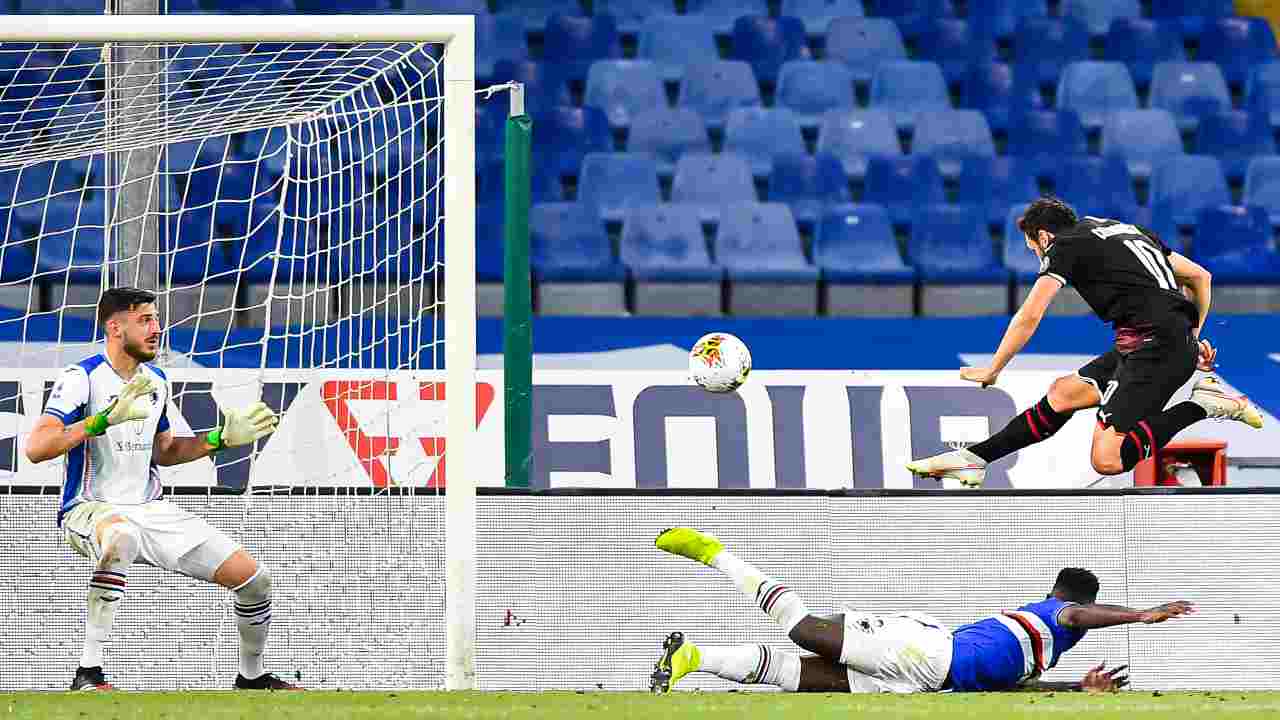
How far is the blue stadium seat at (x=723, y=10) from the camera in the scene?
13.3m

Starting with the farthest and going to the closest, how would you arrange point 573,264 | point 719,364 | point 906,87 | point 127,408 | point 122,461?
1. point 906,87
2. point 573,264
3. point 719,364
4. point 122,461
5. point 127,408

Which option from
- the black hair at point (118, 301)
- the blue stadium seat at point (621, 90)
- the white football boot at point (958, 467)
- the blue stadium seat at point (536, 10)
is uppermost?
the blue stadium seat at point (536, 10)

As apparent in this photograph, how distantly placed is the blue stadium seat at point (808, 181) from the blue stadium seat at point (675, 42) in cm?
131

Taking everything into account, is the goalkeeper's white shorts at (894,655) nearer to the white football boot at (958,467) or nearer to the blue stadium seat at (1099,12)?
the white football boot at (958,467)

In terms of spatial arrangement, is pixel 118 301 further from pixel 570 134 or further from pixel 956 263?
pixel 956 263

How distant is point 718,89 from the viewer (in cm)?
1268

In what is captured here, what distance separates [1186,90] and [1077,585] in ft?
24.4

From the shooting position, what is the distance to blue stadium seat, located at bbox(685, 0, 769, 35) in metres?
13.3

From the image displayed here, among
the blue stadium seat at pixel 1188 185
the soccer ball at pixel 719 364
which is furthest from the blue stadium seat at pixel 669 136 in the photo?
the soccer ball at pixel 719 364

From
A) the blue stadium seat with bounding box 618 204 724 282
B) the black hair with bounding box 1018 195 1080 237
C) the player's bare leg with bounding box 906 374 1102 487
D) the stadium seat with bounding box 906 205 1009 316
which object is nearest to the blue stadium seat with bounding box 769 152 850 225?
the stadium seat with bounding box 906 205 1009 316

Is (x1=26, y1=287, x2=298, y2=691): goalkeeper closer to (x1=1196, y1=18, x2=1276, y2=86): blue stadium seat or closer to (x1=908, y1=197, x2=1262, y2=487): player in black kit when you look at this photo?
(x1=908, y1=197, x2=1262, y2=487): player in black kit

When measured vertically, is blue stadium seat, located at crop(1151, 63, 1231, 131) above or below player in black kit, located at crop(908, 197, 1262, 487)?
above

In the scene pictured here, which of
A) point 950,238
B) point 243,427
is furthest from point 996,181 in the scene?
point 243,427

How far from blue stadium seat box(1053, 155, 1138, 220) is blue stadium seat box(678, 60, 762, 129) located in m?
2.11
